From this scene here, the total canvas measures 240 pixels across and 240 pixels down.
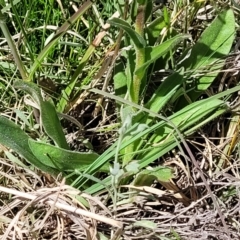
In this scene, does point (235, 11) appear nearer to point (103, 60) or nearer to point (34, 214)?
point (103, 60)

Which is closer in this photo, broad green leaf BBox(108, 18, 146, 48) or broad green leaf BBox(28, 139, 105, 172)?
broad green leaf BBox(108, 18, 146, 48)

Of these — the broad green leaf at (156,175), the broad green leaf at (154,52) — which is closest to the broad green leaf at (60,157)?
the broad green leaf at (156,175)

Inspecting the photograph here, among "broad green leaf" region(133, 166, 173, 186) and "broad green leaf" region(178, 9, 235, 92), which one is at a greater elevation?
"broad green leaf" region(178, 9, 235, 92)

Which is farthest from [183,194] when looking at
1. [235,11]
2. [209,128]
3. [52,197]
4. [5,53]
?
[5,53]

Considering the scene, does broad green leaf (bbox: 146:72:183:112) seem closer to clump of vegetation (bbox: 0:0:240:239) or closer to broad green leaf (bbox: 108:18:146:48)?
clump of vegetation (bbox: 0:0:240:239)

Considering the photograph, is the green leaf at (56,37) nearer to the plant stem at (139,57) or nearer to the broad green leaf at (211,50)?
the plant stem at (139,57)

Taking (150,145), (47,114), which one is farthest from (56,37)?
(150,145)

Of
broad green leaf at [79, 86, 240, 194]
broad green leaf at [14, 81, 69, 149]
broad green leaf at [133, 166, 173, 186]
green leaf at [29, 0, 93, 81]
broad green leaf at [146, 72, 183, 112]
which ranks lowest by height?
broad green leaf at [133, 166, 173, 186]

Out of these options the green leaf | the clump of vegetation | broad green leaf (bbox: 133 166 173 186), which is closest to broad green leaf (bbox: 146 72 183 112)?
the clump of vegetation
